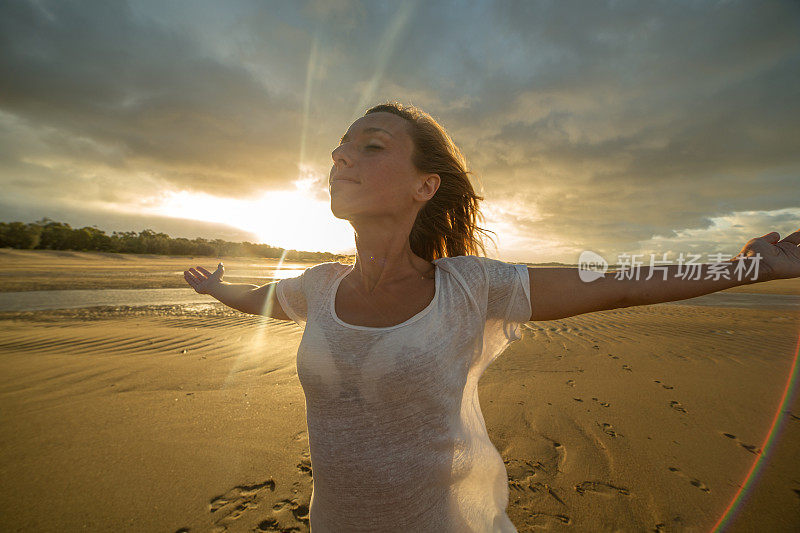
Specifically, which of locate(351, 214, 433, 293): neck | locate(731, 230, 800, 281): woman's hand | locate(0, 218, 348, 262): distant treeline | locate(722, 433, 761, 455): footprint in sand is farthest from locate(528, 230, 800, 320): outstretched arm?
locate(0, 218, 348, 262): distant treeline

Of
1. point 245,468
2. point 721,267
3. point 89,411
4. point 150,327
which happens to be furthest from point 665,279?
point 150,327

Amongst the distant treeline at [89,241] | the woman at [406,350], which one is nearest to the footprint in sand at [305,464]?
the woman at [406,350]

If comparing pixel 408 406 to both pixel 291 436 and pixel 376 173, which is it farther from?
pixel 291 436

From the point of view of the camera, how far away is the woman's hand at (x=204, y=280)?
91.1 inches

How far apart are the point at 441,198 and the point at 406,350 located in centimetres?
116

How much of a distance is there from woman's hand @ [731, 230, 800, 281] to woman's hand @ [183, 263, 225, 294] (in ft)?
9.22

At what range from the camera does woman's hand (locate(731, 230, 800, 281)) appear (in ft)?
4.21

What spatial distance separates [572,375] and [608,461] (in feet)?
7.30

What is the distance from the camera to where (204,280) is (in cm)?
237

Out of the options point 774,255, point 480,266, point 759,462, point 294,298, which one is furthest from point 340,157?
point 759,462

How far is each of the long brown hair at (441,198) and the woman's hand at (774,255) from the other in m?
1.31

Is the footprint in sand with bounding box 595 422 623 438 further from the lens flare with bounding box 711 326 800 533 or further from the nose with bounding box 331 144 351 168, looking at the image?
the nose with bounding box 331 144 351 168

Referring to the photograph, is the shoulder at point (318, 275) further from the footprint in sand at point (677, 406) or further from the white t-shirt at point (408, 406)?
the footprint in sand at point (677, 406)

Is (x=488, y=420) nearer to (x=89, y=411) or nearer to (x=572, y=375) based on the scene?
(x=572, y=375)
